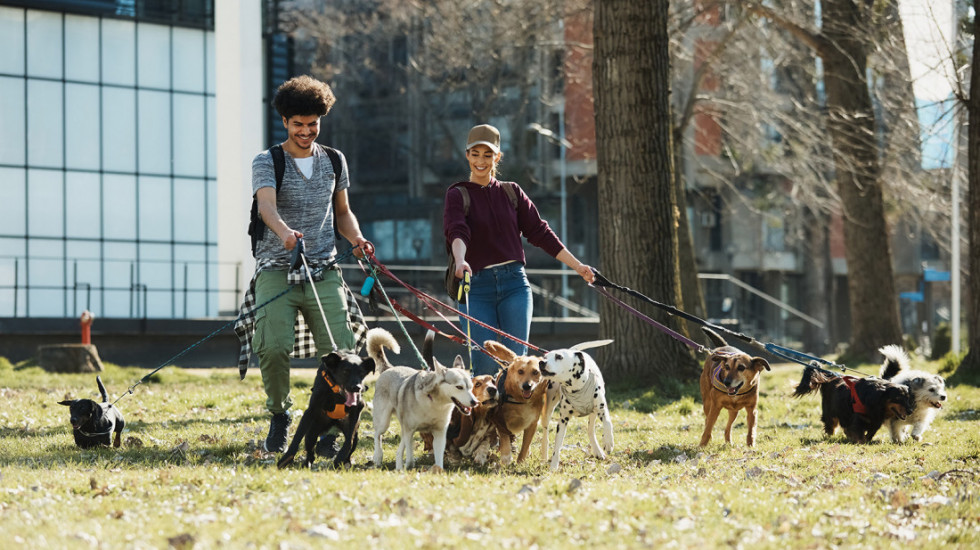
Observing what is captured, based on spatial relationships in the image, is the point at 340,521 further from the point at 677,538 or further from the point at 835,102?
the point at 835,102

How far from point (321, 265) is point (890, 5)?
14114 millimetres

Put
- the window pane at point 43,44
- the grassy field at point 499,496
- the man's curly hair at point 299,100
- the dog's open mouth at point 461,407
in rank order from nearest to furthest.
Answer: the grassy field at point 499,496 → the dog's open mouth at point 461,407 → the man's curly hair at point 299,100 → the window pane at point 43,44

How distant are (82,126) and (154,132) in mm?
1871

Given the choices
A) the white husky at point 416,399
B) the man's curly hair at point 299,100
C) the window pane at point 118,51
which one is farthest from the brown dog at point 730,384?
the window pane at point 118,51

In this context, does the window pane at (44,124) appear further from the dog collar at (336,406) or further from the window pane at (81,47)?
the dog collar at (336,406)

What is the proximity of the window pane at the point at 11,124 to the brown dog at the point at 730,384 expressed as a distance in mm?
24455

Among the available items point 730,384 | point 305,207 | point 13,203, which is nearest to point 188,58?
point 13,203

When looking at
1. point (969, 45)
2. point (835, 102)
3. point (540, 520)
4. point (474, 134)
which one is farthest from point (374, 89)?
point (540, 520)

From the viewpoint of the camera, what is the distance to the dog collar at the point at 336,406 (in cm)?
657

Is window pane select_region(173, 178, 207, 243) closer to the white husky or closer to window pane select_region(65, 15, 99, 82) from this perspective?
window pane select_region(65, 15, 99, 82)

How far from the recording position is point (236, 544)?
4.53 metres

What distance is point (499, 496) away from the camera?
579 centimetres

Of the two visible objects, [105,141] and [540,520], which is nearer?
[540,520]

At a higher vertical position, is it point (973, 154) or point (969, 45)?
point (969, 45)
